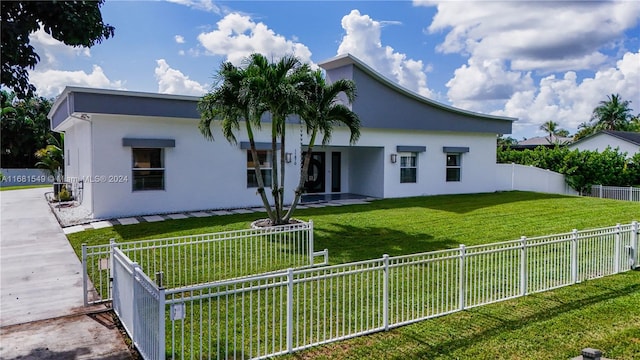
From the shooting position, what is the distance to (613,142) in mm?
32062

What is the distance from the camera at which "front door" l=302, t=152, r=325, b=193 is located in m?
19.6

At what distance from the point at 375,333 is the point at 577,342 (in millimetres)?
2190

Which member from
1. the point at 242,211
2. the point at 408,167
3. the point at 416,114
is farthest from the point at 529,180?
the point at 242,211

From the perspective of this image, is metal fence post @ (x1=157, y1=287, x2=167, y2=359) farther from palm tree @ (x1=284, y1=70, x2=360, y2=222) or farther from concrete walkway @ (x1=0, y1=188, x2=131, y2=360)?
palm tree @ (x1=284, y1=70, x2=360, y2=222)

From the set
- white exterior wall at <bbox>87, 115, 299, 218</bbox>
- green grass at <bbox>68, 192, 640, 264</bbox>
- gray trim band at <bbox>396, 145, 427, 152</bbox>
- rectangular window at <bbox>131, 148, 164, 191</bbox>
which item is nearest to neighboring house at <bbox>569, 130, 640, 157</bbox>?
green grass at <bbox>68, 192, 640, 264</bbox>

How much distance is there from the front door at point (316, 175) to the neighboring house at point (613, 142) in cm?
2233

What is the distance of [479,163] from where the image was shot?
21.0 meters

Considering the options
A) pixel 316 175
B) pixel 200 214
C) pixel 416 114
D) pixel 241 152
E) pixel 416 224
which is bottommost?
pixel 416 224

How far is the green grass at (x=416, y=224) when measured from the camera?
973 cm

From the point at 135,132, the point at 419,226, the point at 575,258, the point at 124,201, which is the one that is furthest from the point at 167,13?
the point at 575,258

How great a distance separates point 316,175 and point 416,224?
830 cm

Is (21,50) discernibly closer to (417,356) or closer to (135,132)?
(417,356)

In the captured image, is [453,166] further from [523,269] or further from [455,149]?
[523,269]

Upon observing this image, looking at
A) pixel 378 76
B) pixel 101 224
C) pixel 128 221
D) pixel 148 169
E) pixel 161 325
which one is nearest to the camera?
pixel 161 325
